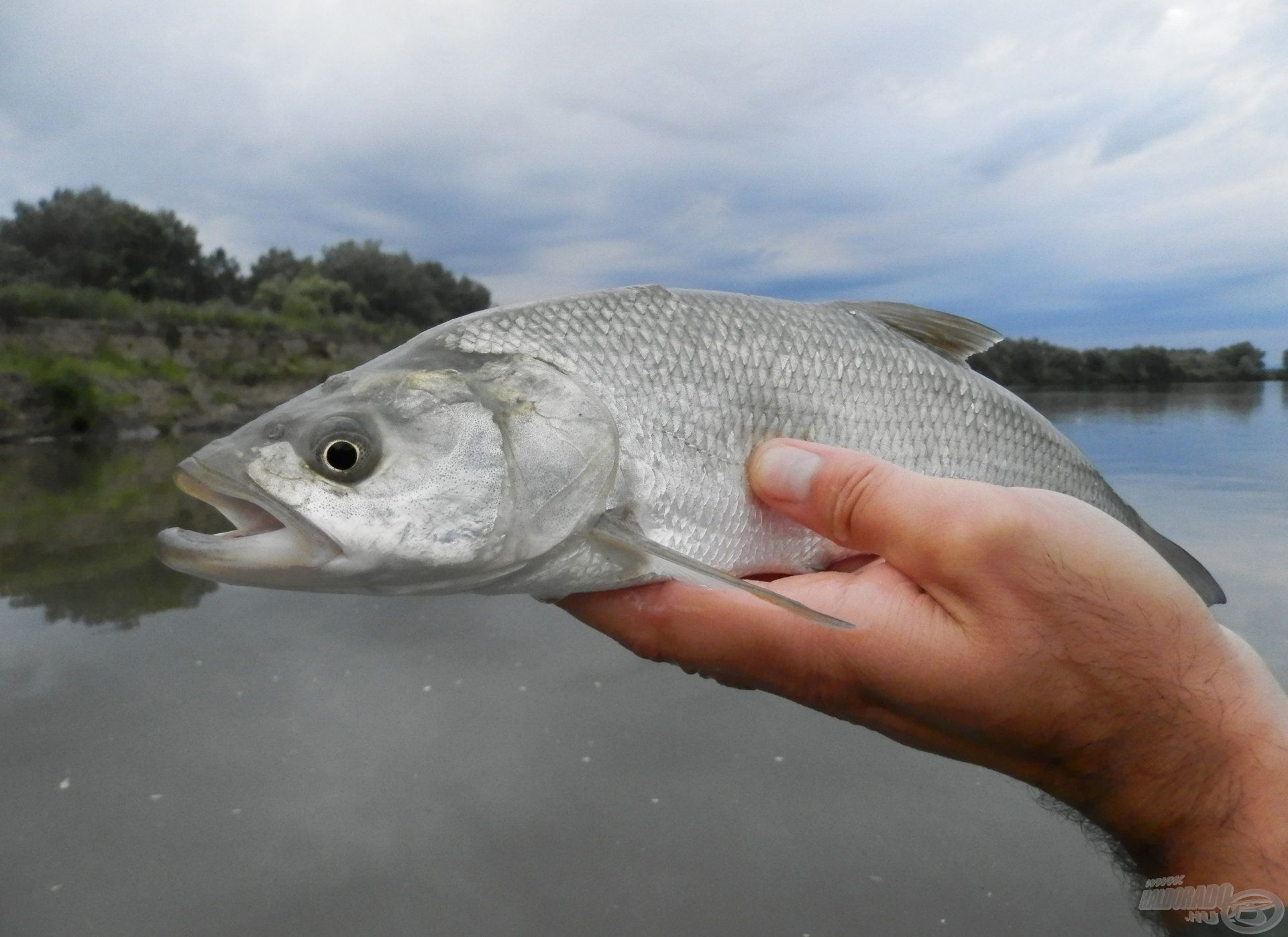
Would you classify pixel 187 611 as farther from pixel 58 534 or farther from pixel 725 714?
pixel 725 714

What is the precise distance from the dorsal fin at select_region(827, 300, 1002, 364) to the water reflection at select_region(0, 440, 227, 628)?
321 inches

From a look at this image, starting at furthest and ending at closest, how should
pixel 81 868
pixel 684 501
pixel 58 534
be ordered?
1. pixel 58 534
2. pixel 81 868
3. pixel 684 501

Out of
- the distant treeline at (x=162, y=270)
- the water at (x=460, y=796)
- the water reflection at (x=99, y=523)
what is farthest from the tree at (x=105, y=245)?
the water at (x=460, y=796)

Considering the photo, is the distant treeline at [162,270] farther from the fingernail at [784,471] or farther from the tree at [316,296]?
the fingernail at [784,471]

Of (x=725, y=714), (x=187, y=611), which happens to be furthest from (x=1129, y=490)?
(x=187, y=611)

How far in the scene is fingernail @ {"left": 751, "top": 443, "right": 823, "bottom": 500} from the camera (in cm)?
216

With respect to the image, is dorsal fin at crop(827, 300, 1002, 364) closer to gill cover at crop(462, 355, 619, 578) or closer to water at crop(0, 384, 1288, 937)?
gill cover at crop(462, 355, 619, 578)

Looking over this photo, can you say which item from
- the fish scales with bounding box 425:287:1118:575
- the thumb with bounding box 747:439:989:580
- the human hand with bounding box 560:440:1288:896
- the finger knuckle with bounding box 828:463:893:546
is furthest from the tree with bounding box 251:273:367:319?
the human hand with bounding box 560:440:1288:896

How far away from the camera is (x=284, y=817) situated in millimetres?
4430

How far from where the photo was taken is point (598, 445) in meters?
2.08

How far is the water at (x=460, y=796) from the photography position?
3.80m

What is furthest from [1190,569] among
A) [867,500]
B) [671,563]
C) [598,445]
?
[598,445]

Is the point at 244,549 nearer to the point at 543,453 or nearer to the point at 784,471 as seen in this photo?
the point at 543,453

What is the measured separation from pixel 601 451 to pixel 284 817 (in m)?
3.81
